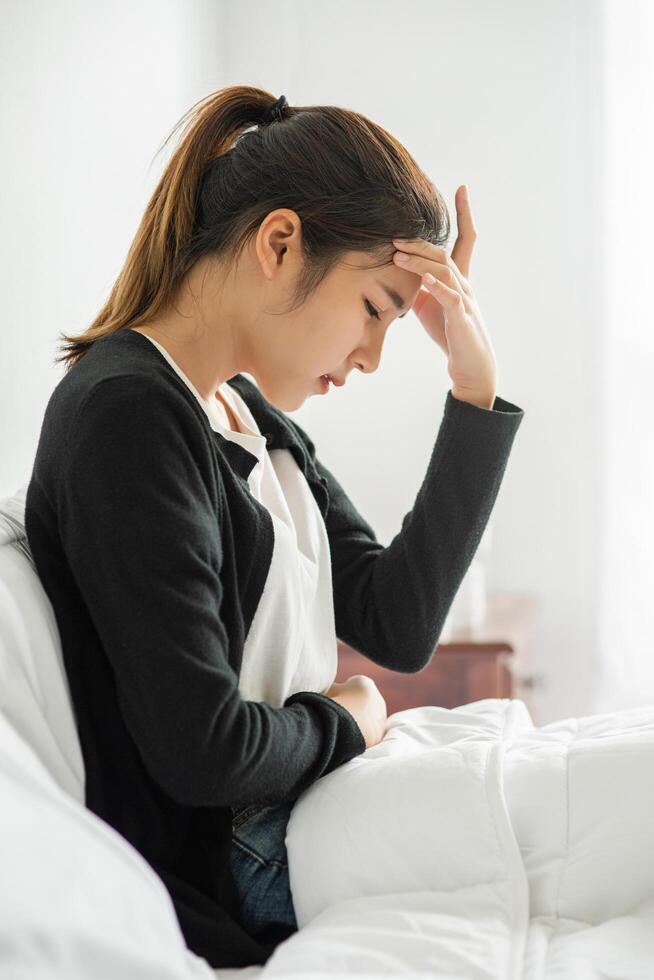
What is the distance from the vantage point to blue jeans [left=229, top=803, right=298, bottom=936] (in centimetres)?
94

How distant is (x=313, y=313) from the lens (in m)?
1.12

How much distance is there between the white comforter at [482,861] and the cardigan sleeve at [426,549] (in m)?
0.33

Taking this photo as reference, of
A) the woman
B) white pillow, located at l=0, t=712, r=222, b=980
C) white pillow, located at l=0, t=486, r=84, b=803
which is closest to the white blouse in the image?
the woman

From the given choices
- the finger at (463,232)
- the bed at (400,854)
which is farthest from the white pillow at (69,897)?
the finger at (463,232)

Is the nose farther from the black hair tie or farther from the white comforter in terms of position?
the white comforter

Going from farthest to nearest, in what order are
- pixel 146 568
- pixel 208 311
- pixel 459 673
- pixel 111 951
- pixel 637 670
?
pixel 637 670 → pixel 459 673 → pixel 208 311 → pixel 146 568 → pixel 111 951

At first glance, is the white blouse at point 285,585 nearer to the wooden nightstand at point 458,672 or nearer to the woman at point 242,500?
the woman at point 242,500

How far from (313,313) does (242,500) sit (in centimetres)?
23

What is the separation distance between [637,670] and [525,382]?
806 mm

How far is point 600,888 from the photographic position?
855 millimetres

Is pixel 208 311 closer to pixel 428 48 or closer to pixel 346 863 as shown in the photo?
pixel 346 863

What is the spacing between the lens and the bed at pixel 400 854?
2.30 ft

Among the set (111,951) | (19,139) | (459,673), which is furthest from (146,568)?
(459,673)

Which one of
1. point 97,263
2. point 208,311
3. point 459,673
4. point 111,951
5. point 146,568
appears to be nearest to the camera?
point 111,951
